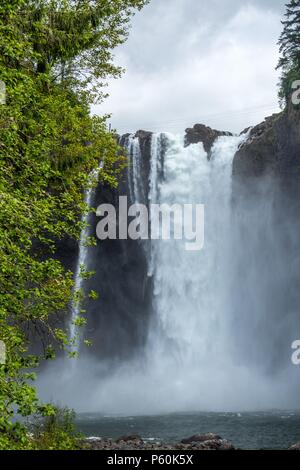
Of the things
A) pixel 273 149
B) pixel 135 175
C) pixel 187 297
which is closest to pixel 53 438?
pixel 187 297

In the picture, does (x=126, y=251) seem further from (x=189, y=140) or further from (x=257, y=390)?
(x=257, y=390)

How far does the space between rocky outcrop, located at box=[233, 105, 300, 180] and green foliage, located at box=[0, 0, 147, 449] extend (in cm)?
1902

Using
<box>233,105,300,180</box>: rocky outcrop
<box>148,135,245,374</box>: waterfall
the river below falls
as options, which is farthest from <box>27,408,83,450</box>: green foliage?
<box>233,105,300,180</box>: rocky outcrop

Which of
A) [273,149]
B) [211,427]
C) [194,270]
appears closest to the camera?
[211,427]

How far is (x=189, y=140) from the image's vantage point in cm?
4181

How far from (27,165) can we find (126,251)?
101 ft

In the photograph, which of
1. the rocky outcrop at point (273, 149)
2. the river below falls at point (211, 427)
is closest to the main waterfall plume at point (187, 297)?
the rocky outcrop at point (273, 149)

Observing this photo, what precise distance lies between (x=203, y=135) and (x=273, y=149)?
6.43 meters

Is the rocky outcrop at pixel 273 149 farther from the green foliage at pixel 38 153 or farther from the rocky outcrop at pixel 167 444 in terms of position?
the rocky outcrop at pixel 167 444

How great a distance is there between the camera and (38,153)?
10.6 meters

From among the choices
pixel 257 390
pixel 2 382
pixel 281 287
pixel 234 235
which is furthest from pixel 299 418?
pixel 2 382

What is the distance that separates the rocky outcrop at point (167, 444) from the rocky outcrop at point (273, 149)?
69.4 ft

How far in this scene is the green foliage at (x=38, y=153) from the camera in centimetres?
867

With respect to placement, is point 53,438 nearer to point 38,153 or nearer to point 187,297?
point 38,153
